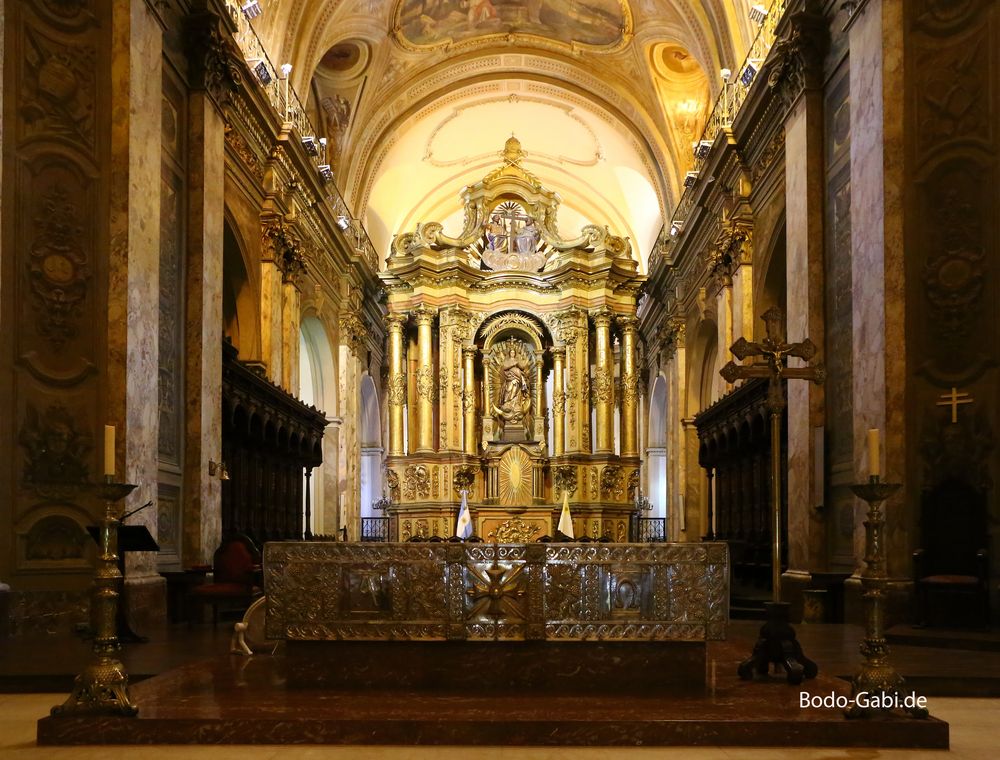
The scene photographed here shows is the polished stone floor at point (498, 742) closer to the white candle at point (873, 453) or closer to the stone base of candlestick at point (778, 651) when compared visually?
the stone base of candlestick at point (778, 651)

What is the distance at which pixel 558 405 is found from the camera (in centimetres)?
2353

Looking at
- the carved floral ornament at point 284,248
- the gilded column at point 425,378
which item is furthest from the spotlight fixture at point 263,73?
the gilded column at point 425,378

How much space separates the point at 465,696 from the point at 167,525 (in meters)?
5.94

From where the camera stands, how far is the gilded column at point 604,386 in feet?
76.1

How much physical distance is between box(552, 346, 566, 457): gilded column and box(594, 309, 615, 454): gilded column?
723 millimetres

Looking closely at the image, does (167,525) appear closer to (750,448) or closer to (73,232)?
(73,232)

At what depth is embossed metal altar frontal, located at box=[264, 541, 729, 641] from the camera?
18.9 feet

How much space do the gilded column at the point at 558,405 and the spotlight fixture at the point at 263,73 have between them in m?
10.3

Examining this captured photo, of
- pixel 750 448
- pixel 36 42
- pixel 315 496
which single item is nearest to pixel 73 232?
pixel 36 42

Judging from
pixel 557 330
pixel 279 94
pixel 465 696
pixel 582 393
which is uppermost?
pixel 279 94

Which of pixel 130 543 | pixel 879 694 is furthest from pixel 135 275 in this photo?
pixel 879 694

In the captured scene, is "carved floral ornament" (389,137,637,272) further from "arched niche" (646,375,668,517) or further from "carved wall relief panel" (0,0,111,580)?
"carved wall relief panel" (0,0,111,580)

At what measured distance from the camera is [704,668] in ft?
18.9

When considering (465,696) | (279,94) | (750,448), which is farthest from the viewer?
(279,94)
